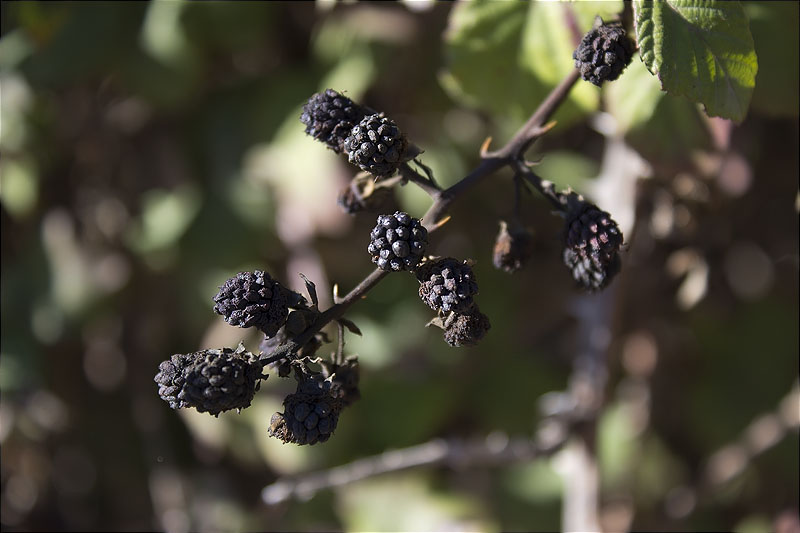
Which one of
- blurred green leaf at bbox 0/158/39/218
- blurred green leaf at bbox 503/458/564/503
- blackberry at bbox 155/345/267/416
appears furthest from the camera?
blurred green leaf at bbox 0/158/39/218

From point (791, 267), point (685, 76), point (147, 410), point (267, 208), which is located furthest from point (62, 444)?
point (791, 267)

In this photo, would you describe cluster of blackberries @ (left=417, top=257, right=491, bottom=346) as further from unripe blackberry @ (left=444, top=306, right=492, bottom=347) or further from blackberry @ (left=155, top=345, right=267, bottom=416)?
blackberry @ (left=155, top=345, right=267, bottom=416)

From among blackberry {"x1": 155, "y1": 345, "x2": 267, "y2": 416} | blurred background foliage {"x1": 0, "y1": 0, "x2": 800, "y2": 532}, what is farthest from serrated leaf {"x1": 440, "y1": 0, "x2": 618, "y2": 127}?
blackberry {"x1": 155, "y1": 345, "x2": 267, "y2": 416}

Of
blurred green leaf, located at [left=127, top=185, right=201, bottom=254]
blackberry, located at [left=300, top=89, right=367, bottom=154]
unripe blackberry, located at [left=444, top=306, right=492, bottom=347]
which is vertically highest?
blurred green leaf, located at [left=127, top=185, right=201, bottom=254]

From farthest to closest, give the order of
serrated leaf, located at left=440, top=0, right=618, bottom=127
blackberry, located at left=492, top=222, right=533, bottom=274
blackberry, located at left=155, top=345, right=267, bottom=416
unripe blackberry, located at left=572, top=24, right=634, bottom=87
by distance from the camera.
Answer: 1. serrated leaf, located at left=440, top=0, right=618, bottom=127
2. blackberry, located at left=492, top=222, right=533, bottom=274
3. unripe blackberry, located at left=572, top=24, right=634, bottom=87
4. blackberry, located at left=155, top=345, right=267, bottom=416

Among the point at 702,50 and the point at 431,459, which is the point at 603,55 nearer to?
the point at 702,50

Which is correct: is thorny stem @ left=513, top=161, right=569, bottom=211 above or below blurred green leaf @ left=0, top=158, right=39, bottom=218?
below

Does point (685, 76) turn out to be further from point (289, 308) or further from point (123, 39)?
point (123, 39)
